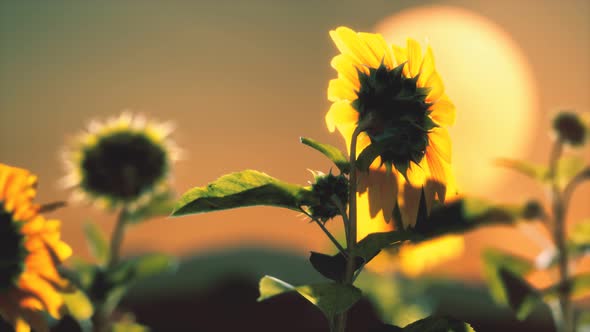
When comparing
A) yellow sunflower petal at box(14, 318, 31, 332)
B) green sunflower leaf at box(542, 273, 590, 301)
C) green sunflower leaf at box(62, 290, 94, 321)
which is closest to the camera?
yellow sunflower petal at box(14, 318, 31, 332)

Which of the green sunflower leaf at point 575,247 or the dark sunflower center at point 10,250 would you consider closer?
the dark sunflower center at point 10,250

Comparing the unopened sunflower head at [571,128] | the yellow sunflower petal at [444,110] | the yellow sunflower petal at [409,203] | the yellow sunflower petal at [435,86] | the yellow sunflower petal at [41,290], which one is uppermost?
the yellow sunflower petal at [41,290]

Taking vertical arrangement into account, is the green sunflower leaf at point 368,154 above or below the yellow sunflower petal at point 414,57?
below

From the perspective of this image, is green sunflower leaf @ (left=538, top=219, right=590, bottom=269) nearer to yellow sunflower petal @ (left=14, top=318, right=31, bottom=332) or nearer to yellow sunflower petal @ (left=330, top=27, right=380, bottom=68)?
yellow sunflower petal @ (left=330, top=27, right=380, bottom=68)

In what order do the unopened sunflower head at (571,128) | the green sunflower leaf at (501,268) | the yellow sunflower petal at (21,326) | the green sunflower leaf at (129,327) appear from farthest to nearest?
the unopened sunflower head at (571,128) < the green sunflower leaf at (501,268) < the green sunflower leaf at (129,327) < the yellow sunflower petal at (21,326)

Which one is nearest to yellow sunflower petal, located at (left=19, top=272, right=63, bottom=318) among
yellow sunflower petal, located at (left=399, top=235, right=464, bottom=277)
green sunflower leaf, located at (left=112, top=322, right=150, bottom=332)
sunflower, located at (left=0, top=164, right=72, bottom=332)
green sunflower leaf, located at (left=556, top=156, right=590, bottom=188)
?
sunflower, located at (left=0, top=164, right=72, bottom=332)

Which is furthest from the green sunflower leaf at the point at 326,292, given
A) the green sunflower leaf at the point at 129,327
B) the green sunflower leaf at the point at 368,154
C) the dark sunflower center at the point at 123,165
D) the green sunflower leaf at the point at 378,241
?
the dark sunflower center at the point at 123,165

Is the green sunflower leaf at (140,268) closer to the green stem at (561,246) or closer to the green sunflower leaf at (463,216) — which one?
the green sunflower leaf at (463,216)

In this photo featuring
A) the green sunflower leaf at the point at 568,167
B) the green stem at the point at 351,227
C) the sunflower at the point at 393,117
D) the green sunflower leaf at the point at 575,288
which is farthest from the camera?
the green sunflower leaf at the point at 568,167

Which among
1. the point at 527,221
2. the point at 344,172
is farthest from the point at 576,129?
the point at 344,172
